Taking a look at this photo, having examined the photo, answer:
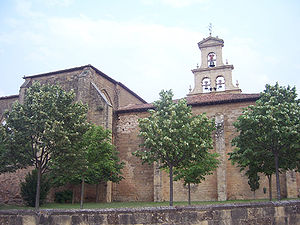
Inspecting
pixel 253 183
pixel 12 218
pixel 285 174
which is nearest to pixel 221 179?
pixel 253 183

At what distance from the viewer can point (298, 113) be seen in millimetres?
14773

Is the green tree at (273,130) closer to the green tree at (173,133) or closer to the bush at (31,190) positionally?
the green tree at (173,133)

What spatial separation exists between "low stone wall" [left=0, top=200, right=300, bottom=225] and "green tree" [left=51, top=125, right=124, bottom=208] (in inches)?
244

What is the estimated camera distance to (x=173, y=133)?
46.5 feet

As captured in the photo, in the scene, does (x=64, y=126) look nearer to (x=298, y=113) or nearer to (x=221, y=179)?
(x=298, y=113)

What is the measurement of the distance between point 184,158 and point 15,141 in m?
7.76


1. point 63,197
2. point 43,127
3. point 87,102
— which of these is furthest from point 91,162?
point 87,102

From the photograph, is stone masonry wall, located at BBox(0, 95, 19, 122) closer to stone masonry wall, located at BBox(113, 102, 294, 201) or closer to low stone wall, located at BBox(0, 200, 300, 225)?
stone masonry wall, located at BBox(113, 102, 294, 201)

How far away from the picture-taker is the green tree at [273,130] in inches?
560

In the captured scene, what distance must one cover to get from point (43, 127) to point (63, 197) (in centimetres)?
1036

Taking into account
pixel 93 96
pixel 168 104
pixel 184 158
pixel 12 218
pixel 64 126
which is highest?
pixel 93 96

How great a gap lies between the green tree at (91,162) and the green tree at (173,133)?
3.02 metres

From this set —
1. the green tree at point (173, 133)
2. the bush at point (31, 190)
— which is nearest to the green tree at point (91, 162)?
the bush at point (31, 190)

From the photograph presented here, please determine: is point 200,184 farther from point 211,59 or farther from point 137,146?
point 211,59
